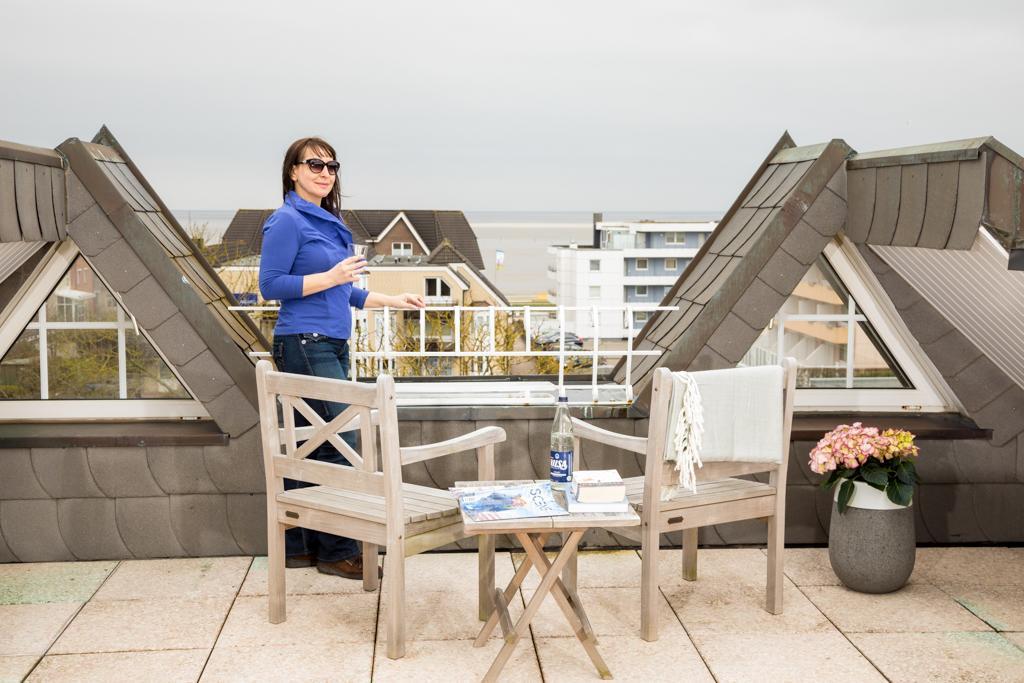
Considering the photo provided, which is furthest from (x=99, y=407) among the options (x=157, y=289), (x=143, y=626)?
(x=143, y=626)

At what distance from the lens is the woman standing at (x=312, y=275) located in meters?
3.59

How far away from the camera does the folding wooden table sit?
2.77 metres

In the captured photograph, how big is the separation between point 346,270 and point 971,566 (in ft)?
8.80

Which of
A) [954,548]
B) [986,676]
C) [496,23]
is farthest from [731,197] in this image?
[496,23]


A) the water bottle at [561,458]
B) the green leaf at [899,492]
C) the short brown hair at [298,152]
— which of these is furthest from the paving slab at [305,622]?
the green leaf at [899,492]

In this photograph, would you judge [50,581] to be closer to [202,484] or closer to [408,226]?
[202,484]

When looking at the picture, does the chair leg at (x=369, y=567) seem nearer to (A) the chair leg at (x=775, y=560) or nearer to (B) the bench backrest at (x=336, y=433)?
(B) the bench backrest at (x=336, y=433)

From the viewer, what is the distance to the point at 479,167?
34.2 m

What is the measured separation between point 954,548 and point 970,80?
18770 millimetres

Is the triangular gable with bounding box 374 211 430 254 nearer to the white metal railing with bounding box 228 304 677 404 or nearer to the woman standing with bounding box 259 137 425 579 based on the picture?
the white metal railing with bounding box 228 304 677 404

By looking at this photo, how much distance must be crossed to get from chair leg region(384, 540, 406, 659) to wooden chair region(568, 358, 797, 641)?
60cm

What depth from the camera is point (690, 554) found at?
12.4 ft

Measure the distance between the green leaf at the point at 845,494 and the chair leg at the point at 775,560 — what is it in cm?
31

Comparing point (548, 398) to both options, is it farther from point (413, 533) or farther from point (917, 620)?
point (917, 620)
